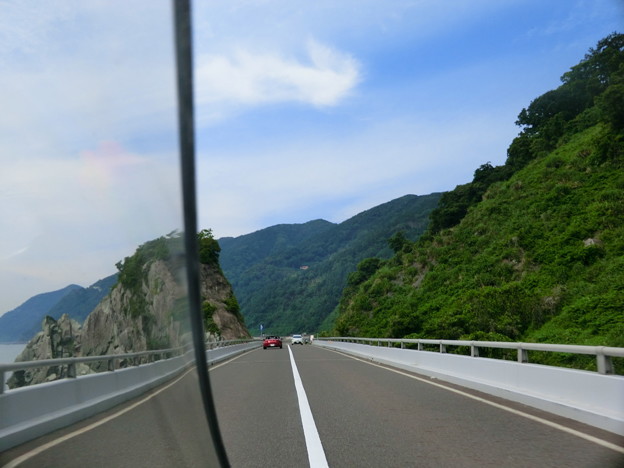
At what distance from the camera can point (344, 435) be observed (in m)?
8.05

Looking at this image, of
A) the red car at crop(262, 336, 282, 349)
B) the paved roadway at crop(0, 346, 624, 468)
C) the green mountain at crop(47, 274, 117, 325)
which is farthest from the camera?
the red car at crop(262, 336, 282, 349)

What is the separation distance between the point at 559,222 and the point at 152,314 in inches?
2007

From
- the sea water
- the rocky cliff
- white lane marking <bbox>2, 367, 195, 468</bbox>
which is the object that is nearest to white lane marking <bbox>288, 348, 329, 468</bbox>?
white lane marking <bbox>2, 367, 195, 468</bbox>

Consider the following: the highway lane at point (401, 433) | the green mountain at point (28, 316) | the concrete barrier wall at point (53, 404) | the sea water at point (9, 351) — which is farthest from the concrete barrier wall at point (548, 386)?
the sea water at point (9, 351)

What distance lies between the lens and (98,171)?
7.47ft

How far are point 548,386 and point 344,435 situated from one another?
4.00 m

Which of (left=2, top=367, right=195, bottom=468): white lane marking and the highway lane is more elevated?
(left=2, top=367, right=195, bottom=468): white lane marking

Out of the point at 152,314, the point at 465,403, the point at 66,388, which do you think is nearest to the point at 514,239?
the point at 465,403

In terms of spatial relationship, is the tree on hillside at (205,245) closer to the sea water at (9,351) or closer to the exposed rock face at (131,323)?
the exposed rock face at (131,323)

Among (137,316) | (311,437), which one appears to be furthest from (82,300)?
(311,437)

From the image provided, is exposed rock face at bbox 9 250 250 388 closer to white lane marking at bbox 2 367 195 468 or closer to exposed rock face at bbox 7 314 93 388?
exposed rock face at bbox 7 314 93 388

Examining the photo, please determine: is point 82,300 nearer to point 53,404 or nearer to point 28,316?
point 28,316

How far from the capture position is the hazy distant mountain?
2598 mm

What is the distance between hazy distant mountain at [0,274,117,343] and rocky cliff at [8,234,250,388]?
0.05 meters
